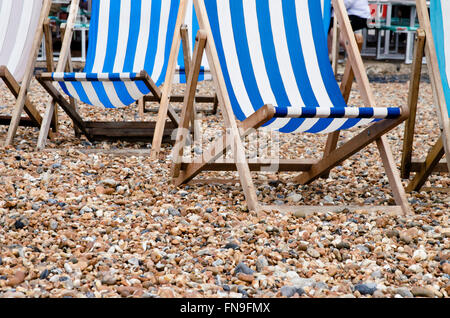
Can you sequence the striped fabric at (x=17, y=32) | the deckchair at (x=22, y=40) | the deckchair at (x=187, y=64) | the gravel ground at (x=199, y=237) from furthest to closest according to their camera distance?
the deckchair at (x=187, y=64) < the striped fabric at (x=17, y=32) < the deckchair at (x=22, y=40) < the gravel ground at (x=199, y=237)

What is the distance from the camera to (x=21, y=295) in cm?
155

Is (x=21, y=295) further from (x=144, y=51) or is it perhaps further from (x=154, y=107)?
(x=154, y=107)

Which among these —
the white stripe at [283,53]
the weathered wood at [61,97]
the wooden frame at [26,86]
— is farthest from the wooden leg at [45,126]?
the white stripe at [283,53]

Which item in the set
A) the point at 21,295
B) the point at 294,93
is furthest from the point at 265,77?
the point at 21,295

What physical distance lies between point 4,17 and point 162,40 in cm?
91

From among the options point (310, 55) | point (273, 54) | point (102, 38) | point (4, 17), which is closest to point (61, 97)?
point (102, 38)

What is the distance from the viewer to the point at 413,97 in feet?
8.66

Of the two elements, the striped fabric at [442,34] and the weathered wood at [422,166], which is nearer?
the striped fabric at [442,34]

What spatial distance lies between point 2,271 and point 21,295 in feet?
0.58

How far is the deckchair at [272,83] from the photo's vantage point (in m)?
2.34

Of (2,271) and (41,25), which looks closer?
(2,271)

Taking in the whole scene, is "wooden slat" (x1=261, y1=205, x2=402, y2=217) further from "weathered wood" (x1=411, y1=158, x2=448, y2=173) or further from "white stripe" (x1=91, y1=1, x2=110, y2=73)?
"white stripe" (x1=91, y1=1, x2=110, y2=73)

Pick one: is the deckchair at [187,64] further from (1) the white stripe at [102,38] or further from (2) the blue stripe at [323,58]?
(2) the blue stripe at [323,58]

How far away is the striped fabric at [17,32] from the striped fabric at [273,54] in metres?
1.34
